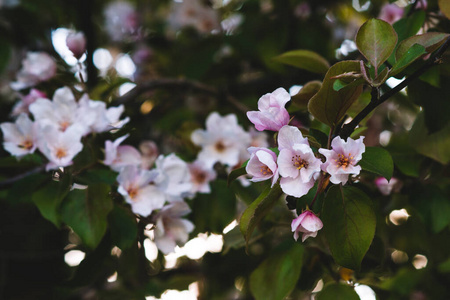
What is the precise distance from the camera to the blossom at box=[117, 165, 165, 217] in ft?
3.47

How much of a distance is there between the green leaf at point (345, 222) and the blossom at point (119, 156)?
1.79 ft

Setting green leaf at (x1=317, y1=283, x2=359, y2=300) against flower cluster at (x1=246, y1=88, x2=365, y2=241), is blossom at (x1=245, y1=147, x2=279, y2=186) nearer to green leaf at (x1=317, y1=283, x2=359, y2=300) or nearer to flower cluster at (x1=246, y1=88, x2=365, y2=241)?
flower cluster at (x1=246, y1=88, x2=365, y2=241)

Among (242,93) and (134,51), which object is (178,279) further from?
(134,51)

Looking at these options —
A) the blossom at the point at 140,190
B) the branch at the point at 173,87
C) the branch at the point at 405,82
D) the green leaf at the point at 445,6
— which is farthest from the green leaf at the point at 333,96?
the branch at the point at 173,87

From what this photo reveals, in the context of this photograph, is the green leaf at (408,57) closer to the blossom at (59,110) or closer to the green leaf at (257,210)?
the green leaf at (257,210)

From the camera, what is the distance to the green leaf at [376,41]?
74cm

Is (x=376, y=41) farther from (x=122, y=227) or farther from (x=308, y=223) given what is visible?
(x=122, y=227)

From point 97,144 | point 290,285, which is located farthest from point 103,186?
point 290,285

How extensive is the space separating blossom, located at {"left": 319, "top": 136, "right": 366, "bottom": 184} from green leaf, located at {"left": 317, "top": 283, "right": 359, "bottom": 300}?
366mm

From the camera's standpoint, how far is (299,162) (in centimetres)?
71

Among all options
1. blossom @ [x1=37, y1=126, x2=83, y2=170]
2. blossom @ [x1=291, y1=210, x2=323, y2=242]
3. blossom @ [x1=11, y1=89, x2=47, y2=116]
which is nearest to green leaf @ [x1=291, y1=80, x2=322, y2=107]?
blossom @ [x1=291, y1=210, x2=323, y2=242]

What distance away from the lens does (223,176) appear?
1.46 metres

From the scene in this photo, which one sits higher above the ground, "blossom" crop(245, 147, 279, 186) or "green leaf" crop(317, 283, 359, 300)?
"blossom" crop(245, 147, 279, 186)

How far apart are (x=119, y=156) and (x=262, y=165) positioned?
0.55 meters
